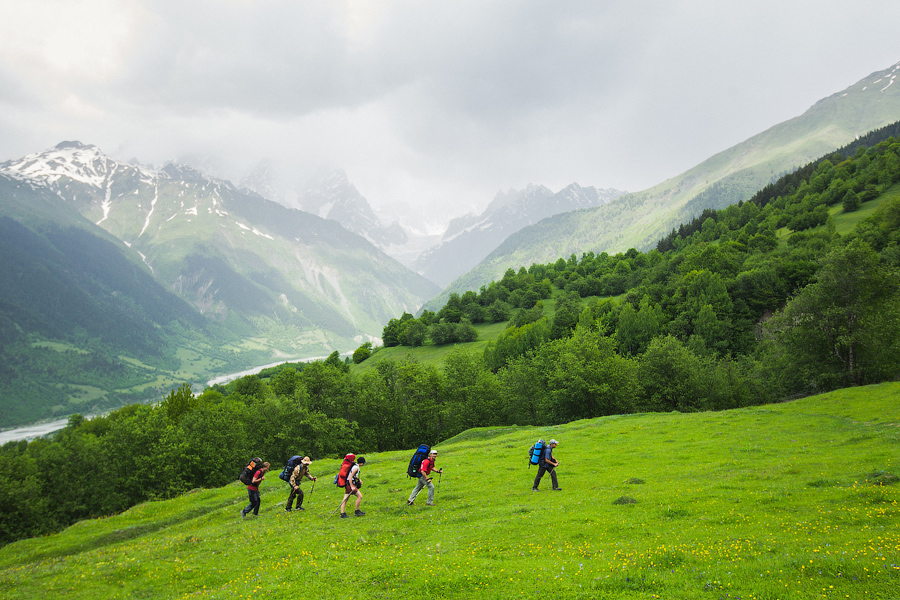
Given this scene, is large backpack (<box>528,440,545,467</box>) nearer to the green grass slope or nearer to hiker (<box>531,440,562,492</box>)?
hiker (<box>531,440,562,492</box>)

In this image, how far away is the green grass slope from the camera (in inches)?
453

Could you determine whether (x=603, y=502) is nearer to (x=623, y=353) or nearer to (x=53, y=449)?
(x=623, y=353)

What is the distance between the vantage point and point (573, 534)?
653 inches

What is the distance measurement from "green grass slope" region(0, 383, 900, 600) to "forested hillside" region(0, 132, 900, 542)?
2071 cm

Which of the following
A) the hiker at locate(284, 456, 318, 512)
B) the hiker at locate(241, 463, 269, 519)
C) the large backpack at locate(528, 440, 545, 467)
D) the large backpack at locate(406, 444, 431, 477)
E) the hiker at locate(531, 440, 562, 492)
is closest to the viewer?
the large backpack at locate(406, 444, 431, 477)

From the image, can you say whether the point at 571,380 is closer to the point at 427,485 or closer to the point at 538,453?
the point at 538,453

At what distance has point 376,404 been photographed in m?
68.2

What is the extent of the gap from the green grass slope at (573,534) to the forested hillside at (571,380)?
67.9ft

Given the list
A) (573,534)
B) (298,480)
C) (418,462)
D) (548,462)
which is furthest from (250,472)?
(573,534)

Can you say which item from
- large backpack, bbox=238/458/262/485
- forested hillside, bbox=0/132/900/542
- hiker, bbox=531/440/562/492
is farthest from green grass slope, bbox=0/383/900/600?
forested hillside, bbox=0/132/900/542

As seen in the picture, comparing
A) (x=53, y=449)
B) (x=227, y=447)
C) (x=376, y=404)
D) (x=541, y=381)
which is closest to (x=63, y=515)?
(x=53, y=449)

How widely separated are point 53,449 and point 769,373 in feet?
411

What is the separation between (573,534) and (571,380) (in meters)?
47.3

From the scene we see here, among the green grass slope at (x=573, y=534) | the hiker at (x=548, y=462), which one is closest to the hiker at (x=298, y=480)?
the green grass slope at (x=573, y=534)
